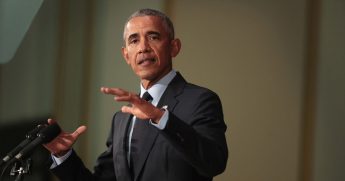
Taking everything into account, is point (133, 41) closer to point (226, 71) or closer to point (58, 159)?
point (58, 159)

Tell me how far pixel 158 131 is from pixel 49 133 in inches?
12.5

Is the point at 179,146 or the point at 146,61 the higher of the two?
the point at 146,61

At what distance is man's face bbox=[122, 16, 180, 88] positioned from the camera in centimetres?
143

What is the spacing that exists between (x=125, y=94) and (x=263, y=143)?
1.47 metres

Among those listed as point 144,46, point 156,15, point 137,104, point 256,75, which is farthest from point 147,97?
point 256,75

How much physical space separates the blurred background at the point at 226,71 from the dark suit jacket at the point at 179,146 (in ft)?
3.49

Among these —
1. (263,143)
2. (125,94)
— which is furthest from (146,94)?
(263,143)

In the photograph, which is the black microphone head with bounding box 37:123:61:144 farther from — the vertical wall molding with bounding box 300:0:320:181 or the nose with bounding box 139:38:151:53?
the vertical wall molding with bounding box 300:0:320:181

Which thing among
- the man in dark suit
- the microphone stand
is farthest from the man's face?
the microphone stand

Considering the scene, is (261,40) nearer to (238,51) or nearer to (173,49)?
(238,51)

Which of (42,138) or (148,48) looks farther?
(148,48)

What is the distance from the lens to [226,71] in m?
2.53

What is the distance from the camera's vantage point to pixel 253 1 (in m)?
2.51

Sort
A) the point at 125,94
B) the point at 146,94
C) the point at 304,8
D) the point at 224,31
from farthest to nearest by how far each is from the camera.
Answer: the point at 224,31
the point at 304,8
the point at 146,94
the point at 125,94
